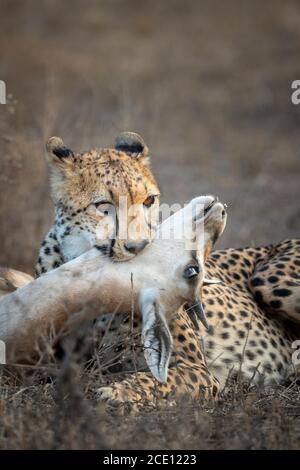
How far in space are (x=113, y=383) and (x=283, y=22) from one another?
445 inches

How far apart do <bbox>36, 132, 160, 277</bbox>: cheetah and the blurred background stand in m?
1.54

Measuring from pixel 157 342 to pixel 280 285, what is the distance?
5.58 feet

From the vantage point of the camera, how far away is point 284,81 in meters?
12.7

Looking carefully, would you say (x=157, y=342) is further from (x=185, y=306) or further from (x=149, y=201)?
(x=149, y=201)

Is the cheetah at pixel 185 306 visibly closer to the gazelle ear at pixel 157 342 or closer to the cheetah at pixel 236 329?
the cheetah at pixel 236 329

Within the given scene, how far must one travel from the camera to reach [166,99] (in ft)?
39.1

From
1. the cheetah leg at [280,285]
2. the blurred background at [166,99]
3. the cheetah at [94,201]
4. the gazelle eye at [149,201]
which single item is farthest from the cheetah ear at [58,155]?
the blurred background at [166,99]

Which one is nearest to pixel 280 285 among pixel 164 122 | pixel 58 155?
pixel 58 155

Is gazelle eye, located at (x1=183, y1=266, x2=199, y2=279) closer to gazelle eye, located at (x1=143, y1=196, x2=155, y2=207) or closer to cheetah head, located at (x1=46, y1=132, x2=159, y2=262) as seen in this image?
cheetah head, located at (x1=46, y1=132, x2=159, y2=262)

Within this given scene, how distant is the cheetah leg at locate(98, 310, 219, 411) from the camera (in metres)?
4.10

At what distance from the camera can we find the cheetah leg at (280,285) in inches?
213

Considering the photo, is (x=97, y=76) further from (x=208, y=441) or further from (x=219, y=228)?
(x=208, y=441)
